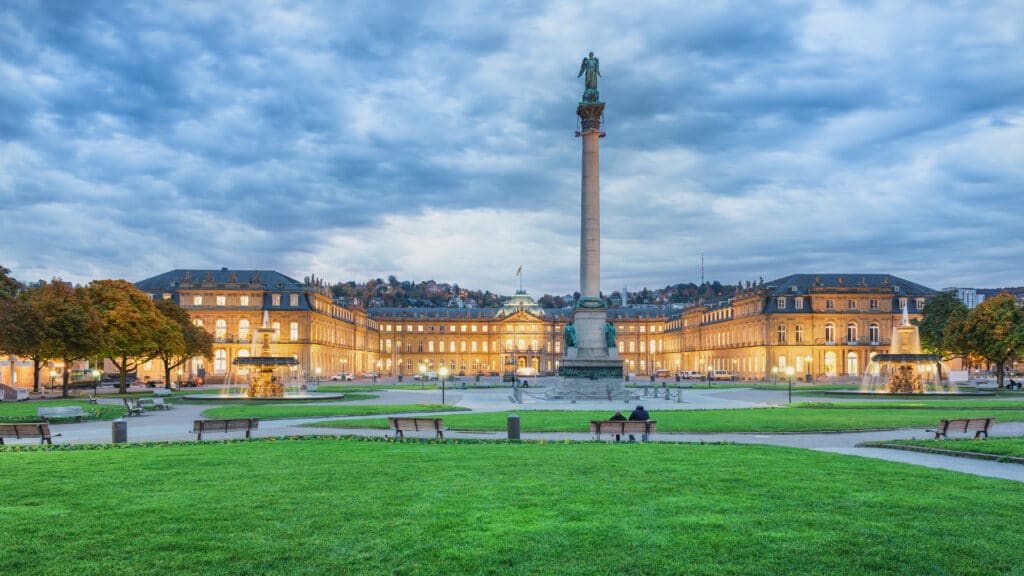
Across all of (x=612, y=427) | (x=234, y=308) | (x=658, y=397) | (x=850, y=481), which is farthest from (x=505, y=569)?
(x=234, y=308)

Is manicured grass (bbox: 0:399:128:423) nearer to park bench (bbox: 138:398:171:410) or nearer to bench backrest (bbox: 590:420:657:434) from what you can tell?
park bench (bbox: 138:398:171:410)

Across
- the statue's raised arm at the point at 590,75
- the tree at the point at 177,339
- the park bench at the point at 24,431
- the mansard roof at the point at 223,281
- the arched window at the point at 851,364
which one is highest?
the statue's raised arm at the point at 590,75

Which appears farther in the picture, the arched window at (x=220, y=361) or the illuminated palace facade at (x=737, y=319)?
the illuminated palace facade at (x=737, y=319)

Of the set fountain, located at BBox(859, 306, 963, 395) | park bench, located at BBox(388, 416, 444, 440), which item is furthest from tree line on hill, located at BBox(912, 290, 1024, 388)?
park bench, located at BBox(388, 416, 444, 440)

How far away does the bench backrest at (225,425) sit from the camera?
24.2 m

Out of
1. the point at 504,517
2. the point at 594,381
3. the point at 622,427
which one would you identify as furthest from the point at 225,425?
the point at 594,381

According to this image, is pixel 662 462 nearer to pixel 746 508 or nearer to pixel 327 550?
pixel 746 508

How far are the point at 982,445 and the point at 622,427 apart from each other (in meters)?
9.74

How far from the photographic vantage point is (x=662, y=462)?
17531 millimetres

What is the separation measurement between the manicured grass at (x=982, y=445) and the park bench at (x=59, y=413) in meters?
31.4

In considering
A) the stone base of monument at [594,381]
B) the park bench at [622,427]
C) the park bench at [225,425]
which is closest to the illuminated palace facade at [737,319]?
the stone base of monument at [594,381]

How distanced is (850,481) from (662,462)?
4016 millimetres

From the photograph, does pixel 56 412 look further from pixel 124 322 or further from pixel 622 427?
pixel 124 322

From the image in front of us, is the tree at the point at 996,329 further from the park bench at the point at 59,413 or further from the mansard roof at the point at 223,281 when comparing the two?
the mansard roof at the point at 223,281
